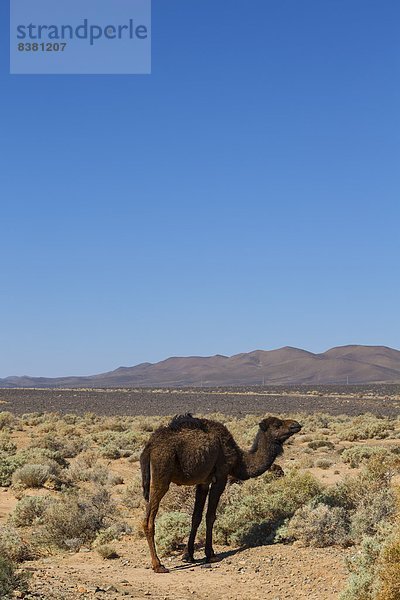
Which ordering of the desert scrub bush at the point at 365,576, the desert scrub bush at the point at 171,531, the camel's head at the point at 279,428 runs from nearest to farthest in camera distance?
1. the desert scrub bush at the point at 365,576
2. the desert scrub bush at the point at 171,531
3. the camel's head at the point at 279,428

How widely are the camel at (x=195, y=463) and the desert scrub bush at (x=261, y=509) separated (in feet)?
2.43

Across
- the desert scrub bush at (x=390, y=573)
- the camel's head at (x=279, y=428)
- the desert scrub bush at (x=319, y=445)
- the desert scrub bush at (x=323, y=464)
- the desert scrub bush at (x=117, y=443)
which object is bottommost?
the desert scrub bush at (x=319, y=445)

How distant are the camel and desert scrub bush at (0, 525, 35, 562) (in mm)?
1951

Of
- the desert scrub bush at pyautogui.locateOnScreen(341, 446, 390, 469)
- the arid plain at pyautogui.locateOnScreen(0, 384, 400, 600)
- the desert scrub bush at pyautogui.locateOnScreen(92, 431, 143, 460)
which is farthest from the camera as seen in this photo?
the desert scrub bush at pyautogui.locateOnScreen(92, 431, 143, 460)

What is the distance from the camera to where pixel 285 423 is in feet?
37.3

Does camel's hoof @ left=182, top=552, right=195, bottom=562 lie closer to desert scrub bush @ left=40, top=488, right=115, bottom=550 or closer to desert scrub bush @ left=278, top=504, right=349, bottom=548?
Answer: desert scrub bush @ left=278, top=504, right=349, bottom=548

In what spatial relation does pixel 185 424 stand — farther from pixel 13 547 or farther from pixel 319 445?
pixel 319 445

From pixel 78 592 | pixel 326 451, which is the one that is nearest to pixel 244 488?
pixel 78 592

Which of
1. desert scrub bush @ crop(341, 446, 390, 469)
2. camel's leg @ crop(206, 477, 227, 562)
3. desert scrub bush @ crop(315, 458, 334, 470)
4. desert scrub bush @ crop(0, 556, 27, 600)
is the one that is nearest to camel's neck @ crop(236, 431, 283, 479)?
camel's leg @ crop(206, 477, 227, 562)

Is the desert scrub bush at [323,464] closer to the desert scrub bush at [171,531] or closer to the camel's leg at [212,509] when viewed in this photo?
the desert scrub bush at [171,531]

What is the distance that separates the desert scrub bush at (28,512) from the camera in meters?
13.4

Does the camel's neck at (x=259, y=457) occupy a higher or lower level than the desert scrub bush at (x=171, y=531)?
higher

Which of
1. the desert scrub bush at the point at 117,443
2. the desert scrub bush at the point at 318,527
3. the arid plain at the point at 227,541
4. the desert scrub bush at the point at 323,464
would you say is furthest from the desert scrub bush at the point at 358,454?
the desert scrub bush at the point at 318,527

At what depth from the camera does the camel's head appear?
11211mm
